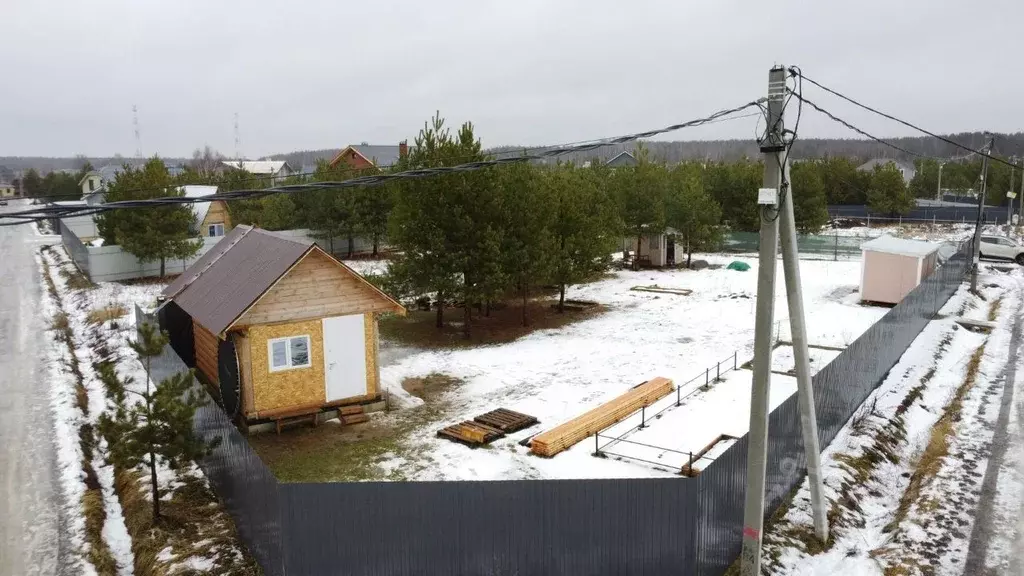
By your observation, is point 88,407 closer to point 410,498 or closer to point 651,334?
point 410,498

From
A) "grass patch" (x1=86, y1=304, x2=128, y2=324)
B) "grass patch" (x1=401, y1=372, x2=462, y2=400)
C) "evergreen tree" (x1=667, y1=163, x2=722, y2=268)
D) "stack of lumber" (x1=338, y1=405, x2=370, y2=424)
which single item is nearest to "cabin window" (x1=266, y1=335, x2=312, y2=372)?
"stack of lumber" (x1=338, y1=405, x2=370, y2=424)

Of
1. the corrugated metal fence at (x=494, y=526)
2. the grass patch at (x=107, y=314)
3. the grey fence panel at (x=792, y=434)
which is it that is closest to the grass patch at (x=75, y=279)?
the grass patch at (x=107, y=314)

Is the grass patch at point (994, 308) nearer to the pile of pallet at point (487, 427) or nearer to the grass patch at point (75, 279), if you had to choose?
the pile of pallet at point (487, 427)

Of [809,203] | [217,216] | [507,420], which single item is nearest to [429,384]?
[507,420]

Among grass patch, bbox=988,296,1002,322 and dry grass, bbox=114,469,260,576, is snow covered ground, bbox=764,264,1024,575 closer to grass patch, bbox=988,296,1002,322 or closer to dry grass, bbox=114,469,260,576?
grass patch, bbox=988,296,1002,322

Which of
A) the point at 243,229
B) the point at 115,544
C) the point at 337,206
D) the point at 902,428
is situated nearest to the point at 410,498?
the point at 115,544
